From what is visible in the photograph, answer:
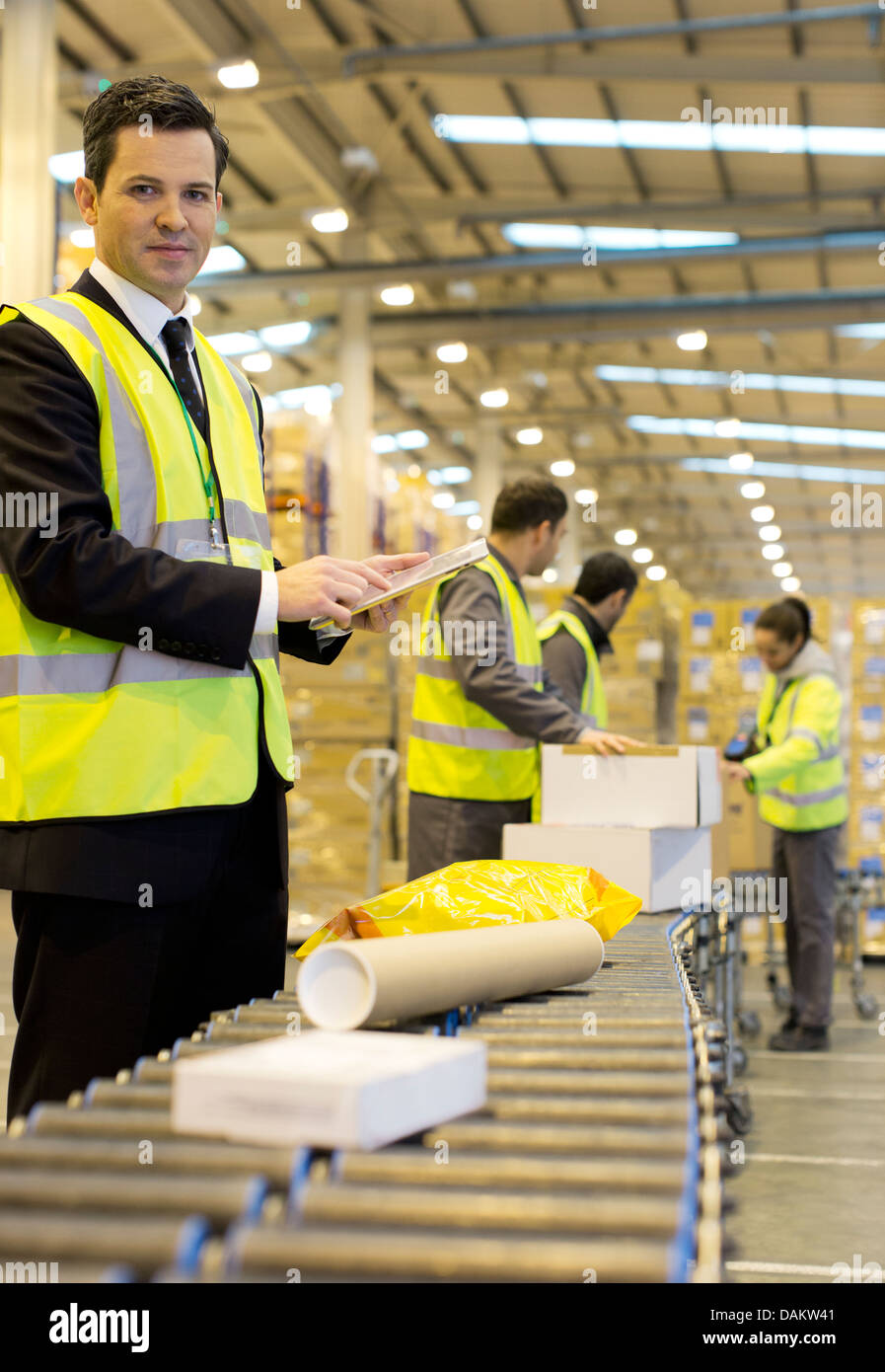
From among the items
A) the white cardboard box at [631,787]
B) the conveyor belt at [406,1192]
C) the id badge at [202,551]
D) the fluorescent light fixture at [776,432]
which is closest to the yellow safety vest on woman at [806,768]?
the white cardboard box at [631,787]

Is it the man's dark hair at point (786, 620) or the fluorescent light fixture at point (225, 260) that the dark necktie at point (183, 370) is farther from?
the fluorescent light fixture at point (225, 260)

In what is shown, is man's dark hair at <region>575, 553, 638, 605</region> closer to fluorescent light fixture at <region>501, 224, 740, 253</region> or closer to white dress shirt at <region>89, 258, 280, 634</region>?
white dress shirt at <region>89, 258, 280, 634</region>

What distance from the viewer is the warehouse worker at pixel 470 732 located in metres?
3.64

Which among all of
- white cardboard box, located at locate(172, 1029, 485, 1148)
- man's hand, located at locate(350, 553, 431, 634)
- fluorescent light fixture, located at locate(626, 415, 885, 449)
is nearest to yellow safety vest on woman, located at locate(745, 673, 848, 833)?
man's hand, located at locate(350, 553, 431, 634)

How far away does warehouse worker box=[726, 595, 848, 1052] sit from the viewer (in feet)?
18.6

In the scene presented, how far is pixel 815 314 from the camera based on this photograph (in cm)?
1077

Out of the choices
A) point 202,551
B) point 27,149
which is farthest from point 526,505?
point 27,149

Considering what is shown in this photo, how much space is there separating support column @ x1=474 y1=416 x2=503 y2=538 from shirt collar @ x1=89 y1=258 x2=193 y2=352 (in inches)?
531

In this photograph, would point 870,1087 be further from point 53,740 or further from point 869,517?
point 869,517

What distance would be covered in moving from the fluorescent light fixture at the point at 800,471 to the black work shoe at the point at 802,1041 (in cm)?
1404

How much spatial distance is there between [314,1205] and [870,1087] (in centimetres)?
464

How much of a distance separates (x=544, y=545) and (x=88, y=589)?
2699mm

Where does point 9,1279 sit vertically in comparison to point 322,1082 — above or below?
below
